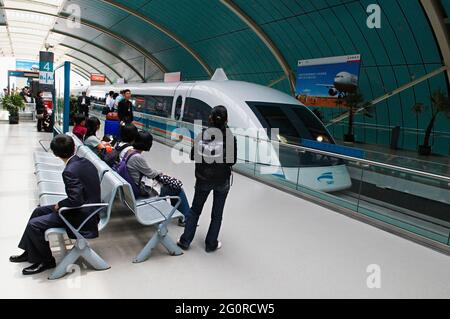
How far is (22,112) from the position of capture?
52.5ft

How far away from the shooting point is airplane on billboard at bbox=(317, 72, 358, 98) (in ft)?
57.2

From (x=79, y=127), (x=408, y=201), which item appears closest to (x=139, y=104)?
(x=79, y=127)

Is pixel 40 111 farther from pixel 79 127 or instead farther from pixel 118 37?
pixel 118 37

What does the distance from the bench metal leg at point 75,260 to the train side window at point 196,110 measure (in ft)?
23.3

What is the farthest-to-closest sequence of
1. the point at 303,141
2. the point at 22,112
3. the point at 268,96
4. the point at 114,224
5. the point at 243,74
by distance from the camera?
the point at 243,74
the point at 22,112
the point at 268,96
the point at 303,141
the point at 114,224

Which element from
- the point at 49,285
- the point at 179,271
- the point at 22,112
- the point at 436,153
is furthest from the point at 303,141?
the point at 22,112

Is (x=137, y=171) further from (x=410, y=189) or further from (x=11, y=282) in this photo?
(x=410, y=189)

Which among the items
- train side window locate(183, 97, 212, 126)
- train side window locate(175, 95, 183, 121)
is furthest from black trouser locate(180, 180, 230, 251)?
train side window locate(175, 95, 183, 121)

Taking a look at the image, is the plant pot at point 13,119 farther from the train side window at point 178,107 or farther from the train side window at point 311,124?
the train side window at point 311,124

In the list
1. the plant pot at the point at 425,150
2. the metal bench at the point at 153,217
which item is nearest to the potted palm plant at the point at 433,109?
the plant pot at the point at 425,150

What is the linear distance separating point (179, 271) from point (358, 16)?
16.8 m

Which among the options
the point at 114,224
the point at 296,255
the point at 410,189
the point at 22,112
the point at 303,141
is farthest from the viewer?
the point at 22,112

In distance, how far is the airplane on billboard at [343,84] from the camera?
687 inches

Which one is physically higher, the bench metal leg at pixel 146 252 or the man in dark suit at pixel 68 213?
the man in dark suit at pixel 68 213
